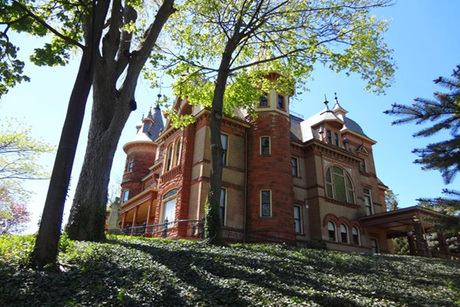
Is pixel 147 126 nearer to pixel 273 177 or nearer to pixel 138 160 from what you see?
pixel 138 160

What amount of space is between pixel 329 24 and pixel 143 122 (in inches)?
965

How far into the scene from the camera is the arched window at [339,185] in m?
24.3

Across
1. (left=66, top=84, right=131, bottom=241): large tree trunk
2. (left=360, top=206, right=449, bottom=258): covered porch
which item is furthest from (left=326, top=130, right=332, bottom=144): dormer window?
(left=66, top=84, right=131, bottom=241): large tree trunk

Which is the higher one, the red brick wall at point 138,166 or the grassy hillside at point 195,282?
the red brick wall at point 138,166

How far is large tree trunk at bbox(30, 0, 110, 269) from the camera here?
6.28 m

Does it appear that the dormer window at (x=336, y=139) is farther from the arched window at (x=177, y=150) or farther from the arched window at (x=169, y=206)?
the arched window at (x=169, y=206)

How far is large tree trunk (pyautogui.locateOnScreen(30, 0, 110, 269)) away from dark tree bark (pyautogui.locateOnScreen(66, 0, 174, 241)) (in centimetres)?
308

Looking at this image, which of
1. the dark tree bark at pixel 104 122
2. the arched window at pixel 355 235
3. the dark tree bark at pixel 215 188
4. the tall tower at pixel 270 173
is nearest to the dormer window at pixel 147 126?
the tall tower at pixel 270 173

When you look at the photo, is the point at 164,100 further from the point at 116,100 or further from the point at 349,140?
the point at 349,140

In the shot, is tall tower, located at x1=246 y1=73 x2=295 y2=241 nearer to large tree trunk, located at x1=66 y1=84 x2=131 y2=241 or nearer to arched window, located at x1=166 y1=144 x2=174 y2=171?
arched window, located at x1=166 y1=144 x2=174 y2=171

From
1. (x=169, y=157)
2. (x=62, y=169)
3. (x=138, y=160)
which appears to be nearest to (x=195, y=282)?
(x=62, y=169)

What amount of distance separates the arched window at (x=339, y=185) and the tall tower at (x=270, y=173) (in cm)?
487

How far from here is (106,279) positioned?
231 inches

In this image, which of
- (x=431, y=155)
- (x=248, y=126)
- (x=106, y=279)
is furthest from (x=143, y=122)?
(x=431, y=155)
